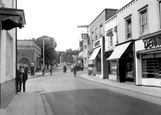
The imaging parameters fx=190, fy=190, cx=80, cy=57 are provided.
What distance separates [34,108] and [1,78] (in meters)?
1.83

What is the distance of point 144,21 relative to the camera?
14.9m

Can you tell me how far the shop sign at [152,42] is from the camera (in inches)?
509

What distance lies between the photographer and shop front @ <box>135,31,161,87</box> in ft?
43.3

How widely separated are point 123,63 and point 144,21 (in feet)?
17.0

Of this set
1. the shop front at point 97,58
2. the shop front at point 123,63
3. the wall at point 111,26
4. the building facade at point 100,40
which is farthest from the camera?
the shop front at point 97,58

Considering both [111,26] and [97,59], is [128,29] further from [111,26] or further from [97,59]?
[97,59]

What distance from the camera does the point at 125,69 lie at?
60.0ft

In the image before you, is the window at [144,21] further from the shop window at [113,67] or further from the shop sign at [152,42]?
Answer: the shop window at [113,67]

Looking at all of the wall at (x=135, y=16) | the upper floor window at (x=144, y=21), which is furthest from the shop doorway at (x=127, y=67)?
the upper floor window at (x=144, y=21)

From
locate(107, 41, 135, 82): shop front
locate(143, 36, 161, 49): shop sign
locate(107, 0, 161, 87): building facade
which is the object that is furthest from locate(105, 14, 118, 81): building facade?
locate(143, 36, 161, 49): shop sign

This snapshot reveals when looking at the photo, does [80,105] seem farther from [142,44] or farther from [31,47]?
[31,47]

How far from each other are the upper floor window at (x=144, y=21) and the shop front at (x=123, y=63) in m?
1.57

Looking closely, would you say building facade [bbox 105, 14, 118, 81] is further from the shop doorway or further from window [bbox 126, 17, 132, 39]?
window [bbox 126, 17, 132, 39]

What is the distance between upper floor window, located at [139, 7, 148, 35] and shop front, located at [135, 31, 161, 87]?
0.80 metres
